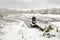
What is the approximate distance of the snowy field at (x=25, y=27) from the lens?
1680 millimetres

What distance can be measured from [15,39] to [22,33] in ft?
0.58

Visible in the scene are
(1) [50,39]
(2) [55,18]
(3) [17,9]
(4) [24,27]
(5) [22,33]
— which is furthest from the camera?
(3) [17,9]

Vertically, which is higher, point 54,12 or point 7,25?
point 54,12

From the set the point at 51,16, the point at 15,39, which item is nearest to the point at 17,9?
the point at 51,16

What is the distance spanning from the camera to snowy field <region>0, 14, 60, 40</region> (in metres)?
1.68

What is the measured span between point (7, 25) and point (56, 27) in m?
0.78

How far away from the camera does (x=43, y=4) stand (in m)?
2.38

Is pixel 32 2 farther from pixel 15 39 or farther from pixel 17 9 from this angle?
pixel 15 39

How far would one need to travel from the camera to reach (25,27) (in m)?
1.98

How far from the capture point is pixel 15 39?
1652 millimetres

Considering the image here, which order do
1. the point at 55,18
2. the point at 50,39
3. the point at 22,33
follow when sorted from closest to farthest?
the point at 50,39 → the point at 22,33 → the point at 55,18

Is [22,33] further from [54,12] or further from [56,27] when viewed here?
[54,12]

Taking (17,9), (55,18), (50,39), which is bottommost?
(50,39)

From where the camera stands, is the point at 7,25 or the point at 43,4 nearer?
the point at 7,25
